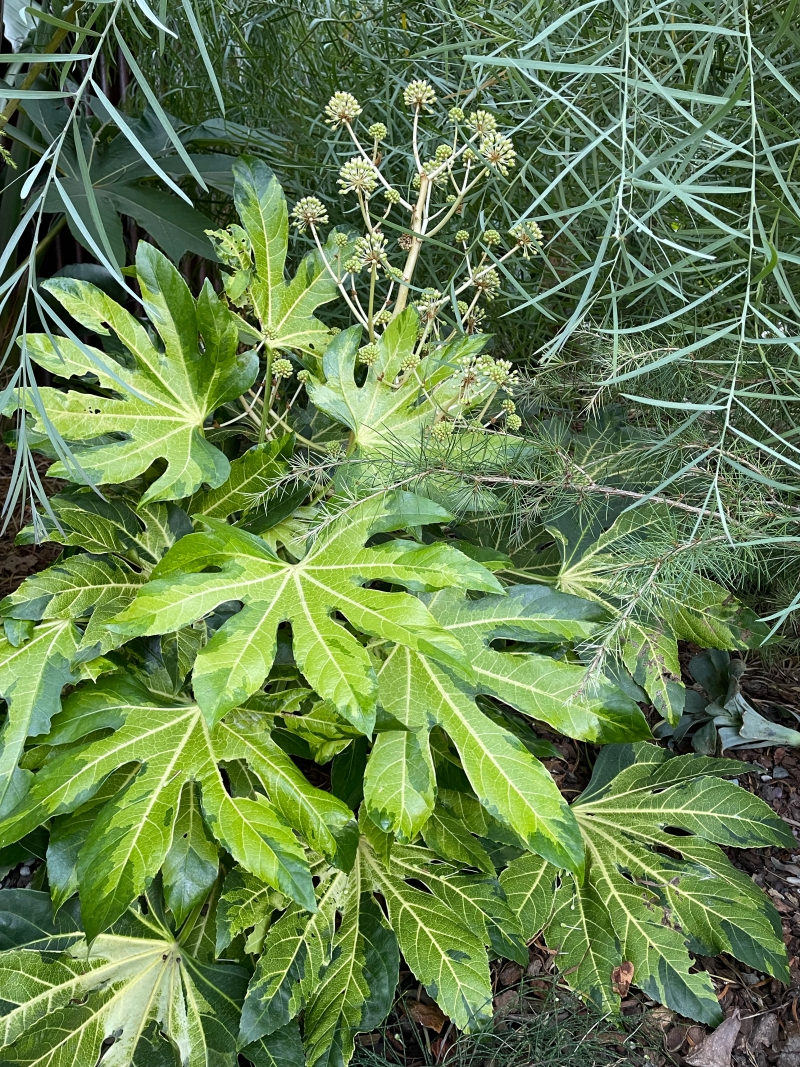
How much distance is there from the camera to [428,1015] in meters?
0.87

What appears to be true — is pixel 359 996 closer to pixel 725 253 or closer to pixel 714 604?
pixel 714 604

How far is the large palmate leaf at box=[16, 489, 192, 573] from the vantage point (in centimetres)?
86

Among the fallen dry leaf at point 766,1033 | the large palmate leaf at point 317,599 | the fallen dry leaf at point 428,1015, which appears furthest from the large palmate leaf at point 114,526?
the fallen dry leaf at point 766,1033

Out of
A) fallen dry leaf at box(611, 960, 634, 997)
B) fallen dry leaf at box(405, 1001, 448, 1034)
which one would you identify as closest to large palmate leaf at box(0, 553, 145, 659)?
fallen dry leaf at box(405, 1001, 448, 1034)

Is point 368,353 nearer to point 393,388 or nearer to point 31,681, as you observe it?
point 393,388

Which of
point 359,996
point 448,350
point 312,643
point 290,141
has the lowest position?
point 359,996

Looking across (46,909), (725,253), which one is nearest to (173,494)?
(46,909)

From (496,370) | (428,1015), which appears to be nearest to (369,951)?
(428,1015)

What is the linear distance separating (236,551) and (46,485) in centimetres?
76

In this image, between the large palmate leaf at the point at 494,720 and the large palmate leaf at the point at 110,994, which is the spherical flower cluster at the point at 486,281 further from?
the large palmate leaf at the point at 110,994

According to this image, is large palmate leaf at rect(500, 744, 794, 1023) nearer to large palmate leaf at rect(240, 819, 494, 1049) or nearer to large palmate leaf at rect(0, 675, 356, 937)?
large palmate leaf at rect(240, 819, 494, 1049)

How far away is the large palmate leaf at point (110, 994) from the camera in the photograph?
29.9 inches

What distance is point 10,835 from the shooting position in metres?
0.72

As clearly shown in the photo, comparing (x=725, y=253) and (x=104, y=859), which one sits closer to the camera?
(x=104, y=859)
